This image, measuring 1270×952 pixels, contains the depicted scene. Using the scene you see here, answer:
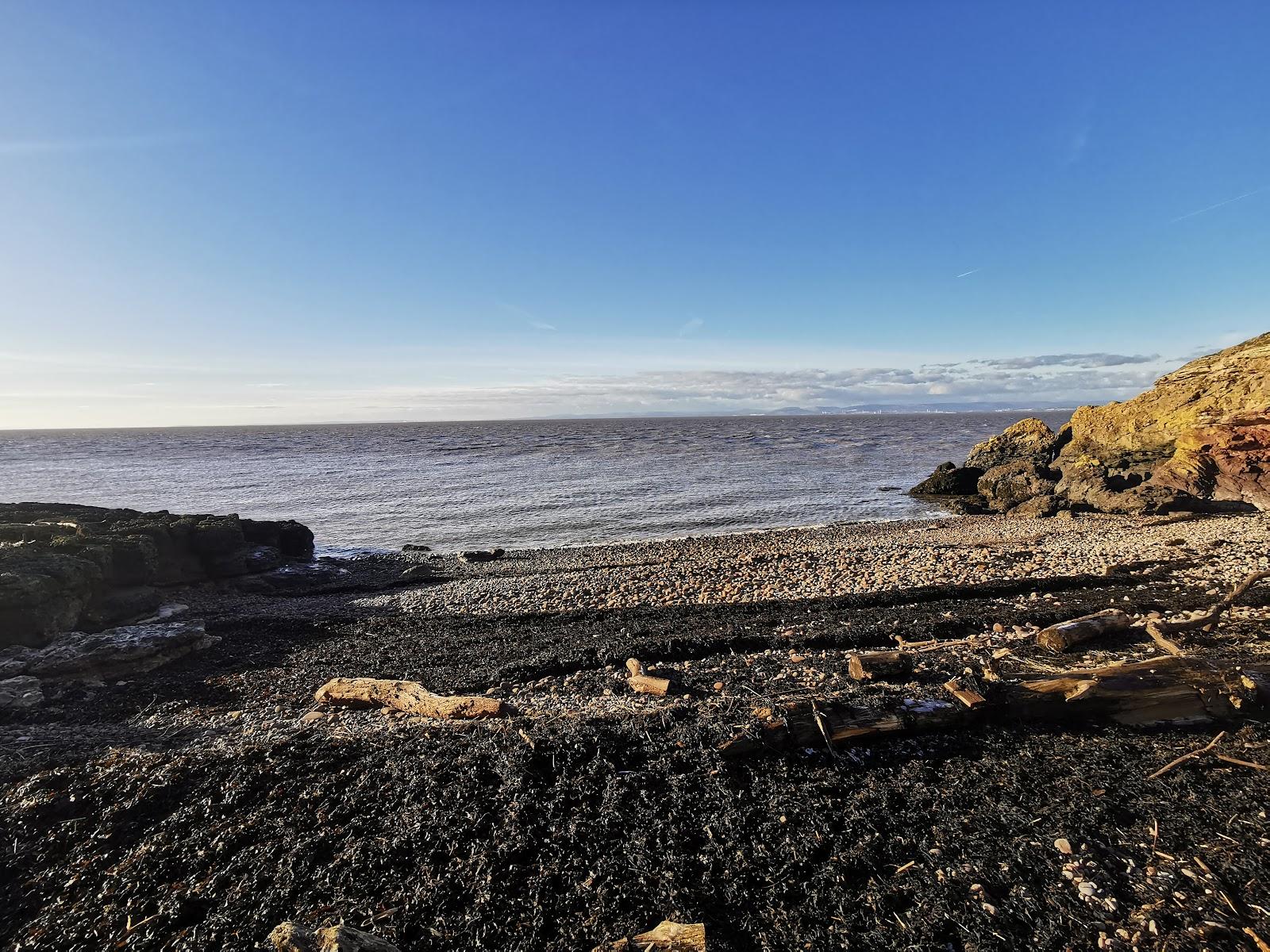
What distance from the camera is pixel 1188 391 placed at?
24781 millimetres

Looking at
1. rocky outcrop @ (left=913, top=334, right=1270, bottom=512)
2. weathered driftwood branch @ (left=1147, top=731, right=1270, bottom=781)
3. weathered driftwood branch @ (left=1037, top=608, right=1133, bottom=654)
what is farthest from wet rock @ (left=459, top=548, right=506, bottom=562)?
rocky outcrop @ (left=913, top=334, right=1270, bottom=512)

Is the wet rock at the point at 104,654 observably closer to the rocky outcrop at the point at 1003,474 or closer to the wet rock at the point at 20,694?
the wet rock at the point at 20,694

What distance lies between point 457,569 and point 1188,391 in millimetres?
30993

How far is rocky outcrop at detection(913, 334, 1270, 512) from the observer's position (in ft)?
68.0

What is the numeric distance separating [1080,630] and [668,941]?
8180 mm

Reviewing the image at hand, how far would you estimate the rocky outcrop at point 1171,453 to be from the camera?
20.7 m

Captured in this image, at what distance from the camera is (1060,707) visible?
632 centimetres

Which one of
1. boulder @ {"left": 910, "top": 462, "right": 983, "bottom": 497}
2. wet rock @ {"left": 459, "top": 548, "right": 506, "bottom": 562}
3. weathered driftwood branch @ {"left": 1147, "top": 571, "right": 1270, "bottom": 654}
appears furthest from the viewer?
boulder @ {"left": 910, "top": 462, "right": 983, "bottom": 497}

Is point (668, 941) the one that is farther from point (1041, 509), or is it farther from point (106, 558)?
point (1041, 509)

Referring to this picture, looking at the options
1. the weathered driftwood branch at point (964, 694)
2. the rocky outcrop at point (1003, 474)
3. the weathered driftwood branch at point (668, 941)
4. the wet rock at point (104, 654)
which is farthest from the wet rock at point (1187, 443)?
the wet rock at point (104, 654)

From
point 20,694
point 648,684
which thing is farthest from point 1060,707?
point 20,694

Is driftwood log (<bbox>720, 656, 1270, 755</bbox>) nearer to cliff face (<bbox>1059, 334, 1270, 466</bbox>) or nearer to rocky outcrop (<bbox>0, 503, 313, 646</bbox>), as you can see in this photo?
rocky outcrop (<bbox>0, 503, 313, 646</bbox>)

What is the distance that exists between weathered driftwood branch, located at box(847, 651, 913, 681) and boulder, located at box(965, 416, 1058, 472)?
100 feet

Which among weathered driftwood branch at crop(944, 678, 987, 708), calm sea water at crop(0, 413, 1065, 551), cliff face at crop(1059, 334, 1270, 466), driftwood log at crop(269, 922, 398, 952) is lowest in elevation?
calm sea water at crop(0, 413, 1065, 551)
